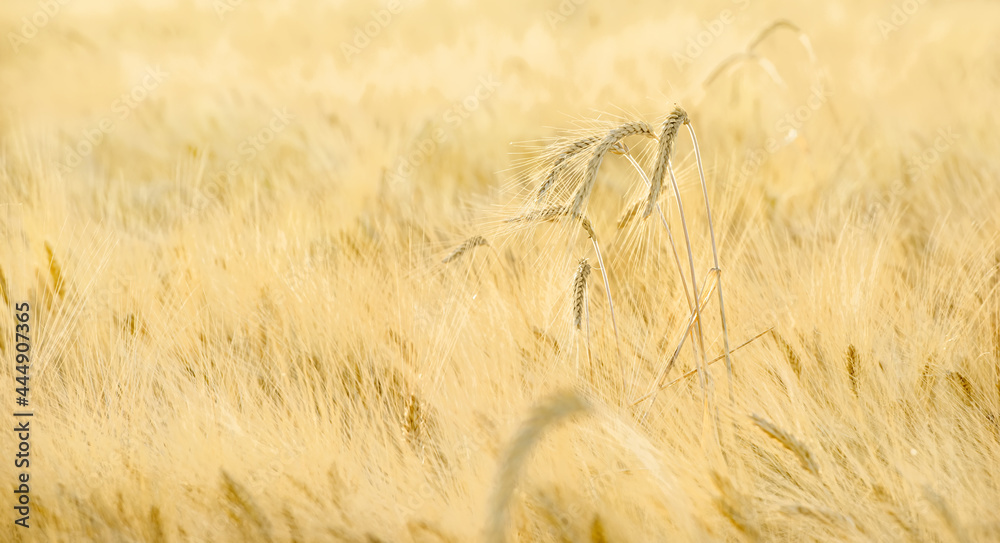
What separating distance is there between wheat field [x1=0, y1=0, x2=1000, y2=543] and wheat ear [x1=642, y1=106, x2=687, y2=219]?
0.01 m

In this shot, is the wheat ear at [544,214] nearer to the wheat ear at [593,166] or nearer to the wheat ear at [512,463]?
the wheat ear at [593,166]

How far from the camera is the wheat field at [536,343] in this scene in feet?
2.94

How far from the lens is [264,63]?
468cm

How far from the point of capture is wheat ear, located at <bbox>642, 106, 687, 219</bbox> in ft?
2.51

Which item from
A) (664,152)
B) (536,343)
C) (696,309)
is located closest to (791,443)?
(696,309)

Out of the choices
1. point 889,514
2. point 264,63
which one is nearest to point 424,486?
point 889,514

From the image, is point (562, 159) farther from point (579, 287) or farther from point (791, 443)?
point (791, 443)

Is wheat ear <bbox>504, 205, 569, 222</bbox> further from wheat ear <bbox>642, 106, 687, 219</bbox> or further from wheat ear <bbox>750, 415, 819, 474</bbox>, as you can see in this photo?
wheat ear <bbox>750, 415, 819, 474</bbox>

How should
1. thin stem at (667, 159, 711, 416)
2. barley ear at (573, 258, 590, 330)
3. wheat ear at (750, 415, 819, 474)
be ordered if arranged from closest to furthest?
wheat ear at (750, 415, 819, 474)
thin stem at (667, 159, 711, 416)
barley ear at (573, 258, 590, 330)

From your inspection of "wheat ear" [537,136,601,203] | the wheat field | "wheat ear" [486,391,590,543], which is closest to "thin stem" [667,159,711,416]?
the wheat field

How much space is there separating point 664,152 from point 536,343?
56 centimetres

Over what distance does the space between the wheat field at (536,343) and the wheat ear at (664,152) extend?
0.01 meters

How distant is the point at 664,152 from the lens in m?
0.80

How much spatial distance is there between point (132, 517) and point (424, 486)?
426 mm
